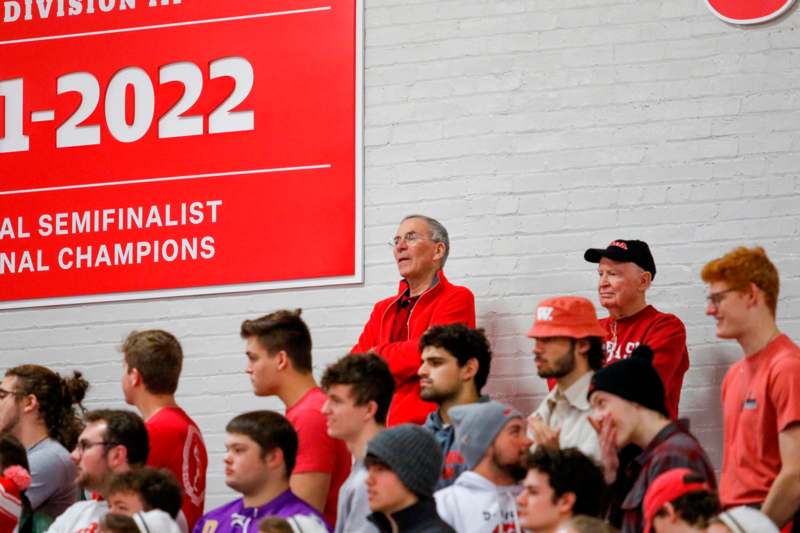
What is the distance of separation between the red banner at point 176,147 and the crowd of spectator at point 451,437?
1038mm

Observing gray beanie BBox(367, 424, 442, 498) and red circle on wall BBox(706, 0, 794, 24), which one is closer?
gray beanie BBox(367, 424, 442, 498)

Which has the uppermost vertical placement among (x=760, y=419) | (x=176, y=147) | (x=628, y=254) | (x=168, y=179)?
(x=176, y=147)

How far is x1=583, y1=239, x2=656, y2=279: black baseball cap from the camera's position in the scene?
249 inches

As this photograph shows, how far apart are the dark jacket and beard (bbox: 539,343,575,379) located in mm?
1039

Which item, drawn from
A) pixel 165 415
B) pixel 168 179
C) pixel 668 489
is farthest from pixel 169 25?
pixel 668 489

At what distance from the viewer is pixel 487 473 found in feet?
16.5

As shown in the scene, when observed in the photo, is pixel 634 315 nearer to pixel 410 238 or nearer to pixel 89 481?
pixel 410 238

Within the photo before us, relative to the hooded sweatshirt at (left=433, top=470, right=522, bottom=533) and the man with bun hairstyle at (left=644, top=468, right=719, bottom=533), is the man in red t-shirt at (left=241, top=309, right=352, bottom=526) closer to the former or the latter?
the hooded sweatshirt at (left=433, top=470, right=522, bottom=533)

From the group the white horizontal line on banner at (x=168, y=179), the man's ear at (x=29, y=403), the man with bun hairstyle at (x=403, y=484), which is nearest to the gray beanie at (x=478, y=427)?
the man with bun hairstyle at (x=403, y=484)

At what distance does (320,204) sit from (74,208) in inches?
54.1

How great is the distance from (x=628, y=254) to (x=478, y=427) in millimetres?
1556

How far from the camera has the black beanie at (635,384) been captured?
4.82 meters

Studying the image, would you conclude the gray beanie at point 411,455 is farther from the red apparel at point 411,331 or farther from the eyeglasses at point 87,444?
the red apparel at point 411,331

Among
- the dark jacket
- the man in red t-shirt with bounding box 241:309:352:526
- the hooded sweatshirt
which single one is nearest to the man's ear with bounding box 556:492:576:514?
the dark jacket
